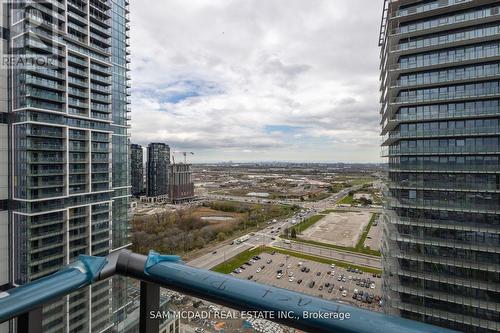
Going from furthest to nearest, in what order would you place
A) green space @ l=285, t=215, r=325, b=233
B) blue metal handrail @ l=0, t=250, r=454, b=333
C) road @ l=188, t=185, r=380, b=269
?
green space @ l=285, t=215, r=325, b=233, road @ l=188, t=185, r=380, b=269, blue metal handrail @ l=0, t=250, r=454, b=333

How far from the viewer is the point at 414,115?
1328 cm

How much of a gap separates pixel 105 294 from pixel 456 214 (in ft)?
52.7

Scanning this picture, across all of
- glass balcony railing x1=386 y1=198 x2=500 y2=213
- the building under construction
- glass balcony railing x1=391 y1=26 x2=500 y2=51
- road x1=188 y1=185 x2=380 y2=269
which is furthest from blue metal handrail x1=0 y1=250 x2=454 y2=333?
the building under construction

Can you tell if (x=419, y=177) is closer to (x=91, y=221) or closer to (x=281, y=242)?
(x=91, y=221)

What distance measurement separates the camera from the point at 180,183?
2005 inches

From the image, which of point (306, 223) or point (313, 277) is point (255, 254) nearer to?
point (313, 277)

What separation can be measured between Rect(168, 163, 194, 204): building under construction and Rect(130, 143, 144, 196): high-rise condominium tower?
5.30m

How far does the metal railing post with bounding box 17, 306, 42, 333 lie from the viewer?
0.86 metres

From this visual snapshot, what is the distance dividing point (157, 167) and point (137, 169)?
341 centimetres

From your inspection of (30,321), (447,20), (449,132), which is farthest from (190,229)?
(30,321)

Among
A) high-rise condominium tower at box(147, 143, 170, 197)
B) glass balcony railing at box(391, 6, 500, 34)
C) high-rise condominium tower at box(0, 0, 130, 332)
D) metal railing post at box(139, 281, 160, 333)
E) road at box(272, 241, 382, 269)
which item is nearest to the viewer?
metal railing post at box(139, 281, 160, 333)

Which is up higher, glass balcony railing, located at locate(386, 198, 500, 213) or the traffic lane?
glass balcony railing, located at locate(386, 198, 500, 213)

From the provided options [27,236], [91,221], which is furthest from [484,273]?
[27,236]

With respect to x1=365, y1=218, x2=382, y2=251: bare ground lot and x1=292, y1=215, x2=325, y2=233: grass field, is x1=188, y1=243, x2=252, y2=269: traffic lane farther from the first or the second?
x1=365, y1=218, x2=382, y2=251: bare ground lot
